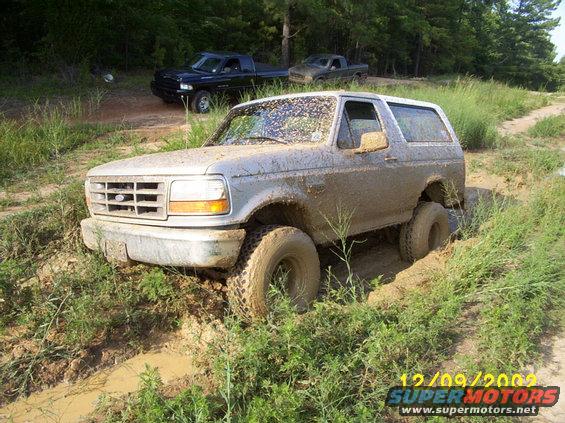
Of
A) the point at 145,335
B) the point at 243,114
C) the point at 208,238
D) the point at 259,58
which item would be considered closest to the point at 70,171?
the point at 243,114

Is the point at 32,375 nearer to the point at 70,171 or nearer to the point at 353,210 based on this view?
the point at 353,210

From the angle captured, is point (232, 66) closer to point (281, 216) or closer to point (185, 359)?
point (281, 216)

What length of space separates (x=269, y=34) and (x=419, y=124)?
24.0 metres

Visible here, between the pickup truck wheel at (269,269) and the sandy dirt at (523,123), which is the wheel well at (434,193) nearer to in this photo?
the pickup truck wheel at (269,269)

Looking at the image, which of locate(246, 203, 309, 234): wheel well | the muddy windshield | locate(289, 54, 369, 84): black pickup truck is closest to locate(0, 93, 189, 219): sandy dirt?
the muddy windshield

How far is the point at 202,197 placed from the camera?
124 inches

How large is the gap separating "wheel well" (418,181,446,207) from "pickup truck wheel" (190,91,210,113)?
8479 mm

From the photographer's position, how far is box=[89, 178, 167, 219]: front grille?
331cm

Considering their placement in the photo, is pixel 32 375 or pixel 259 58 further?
pixel 259 58

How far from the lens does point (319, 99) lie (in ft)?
14.4

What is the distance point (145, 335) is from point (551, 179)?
6.65 meters

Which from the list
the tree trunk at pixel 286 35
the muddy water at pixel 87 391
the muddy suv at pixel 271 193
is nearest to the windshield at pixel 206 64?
the muddy suv at pixel 271 193

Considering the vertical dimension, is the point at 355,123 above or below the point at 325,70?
below

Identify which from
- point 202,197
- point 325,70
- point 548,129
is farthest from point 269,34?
point 202,197
